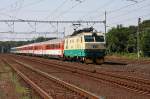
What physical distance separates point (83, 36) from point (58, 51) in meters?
17.0

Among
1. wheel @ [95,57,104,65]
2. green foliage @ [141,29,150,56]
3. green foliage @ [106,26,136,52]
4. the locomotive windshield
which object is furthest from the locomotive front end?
green foliage @ [106,26,136,52]

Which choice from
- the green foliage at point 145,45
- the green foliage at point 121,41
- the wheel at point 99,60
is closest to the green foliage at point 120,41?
the green foliage at point 121,41

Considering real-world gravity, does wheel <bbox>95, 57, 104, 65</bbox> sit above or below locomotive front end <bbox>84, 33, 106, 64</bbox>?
below

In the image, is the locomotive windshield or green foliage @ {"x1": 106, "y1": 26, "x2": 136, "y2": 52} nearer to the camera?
the locomotive windshield

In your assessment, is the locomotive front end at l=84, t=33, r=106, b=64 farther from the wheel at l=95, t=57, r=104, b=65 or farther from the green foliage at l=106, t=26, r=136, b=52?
the green foliage at l=106, t=26, r=136, b=52

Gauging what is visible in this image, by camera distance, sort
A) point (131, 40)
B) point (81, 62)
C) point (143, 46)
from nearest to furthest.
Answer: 1. point (81, 62)
2. point (143, 46)
3. point (131, 40)

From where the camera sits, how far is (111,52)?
81.6 m

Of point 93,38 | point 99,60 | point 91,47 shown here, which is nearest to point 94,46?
point 91,47

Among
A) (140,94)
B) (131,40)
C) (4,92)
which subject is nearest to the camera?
(140,94)

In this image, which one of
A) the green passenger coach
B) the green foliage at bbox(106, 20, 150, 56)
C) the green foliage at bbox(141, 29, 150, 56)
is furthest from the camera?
the green foliage at bbox(106, 20, 150, 56)

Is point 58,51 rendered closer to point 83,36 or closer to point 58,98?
point 83,36

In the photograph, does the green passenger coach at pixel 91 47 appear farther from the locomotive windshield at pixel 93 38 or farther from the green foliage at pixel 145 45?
the green foliage at pixel 145 45

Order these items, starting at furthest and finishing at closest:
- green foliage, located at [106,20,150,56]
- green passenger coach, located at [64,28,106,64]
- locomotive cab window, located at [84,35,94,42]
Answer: green foliage, located at [106,20,150,56]
locomotive cab window, located at [84,35,94,42]
green passenger coach, located at [64,28,106,64]

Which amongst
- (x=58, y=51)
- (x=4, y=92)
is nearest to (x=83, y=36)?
(x=58, y=51)
